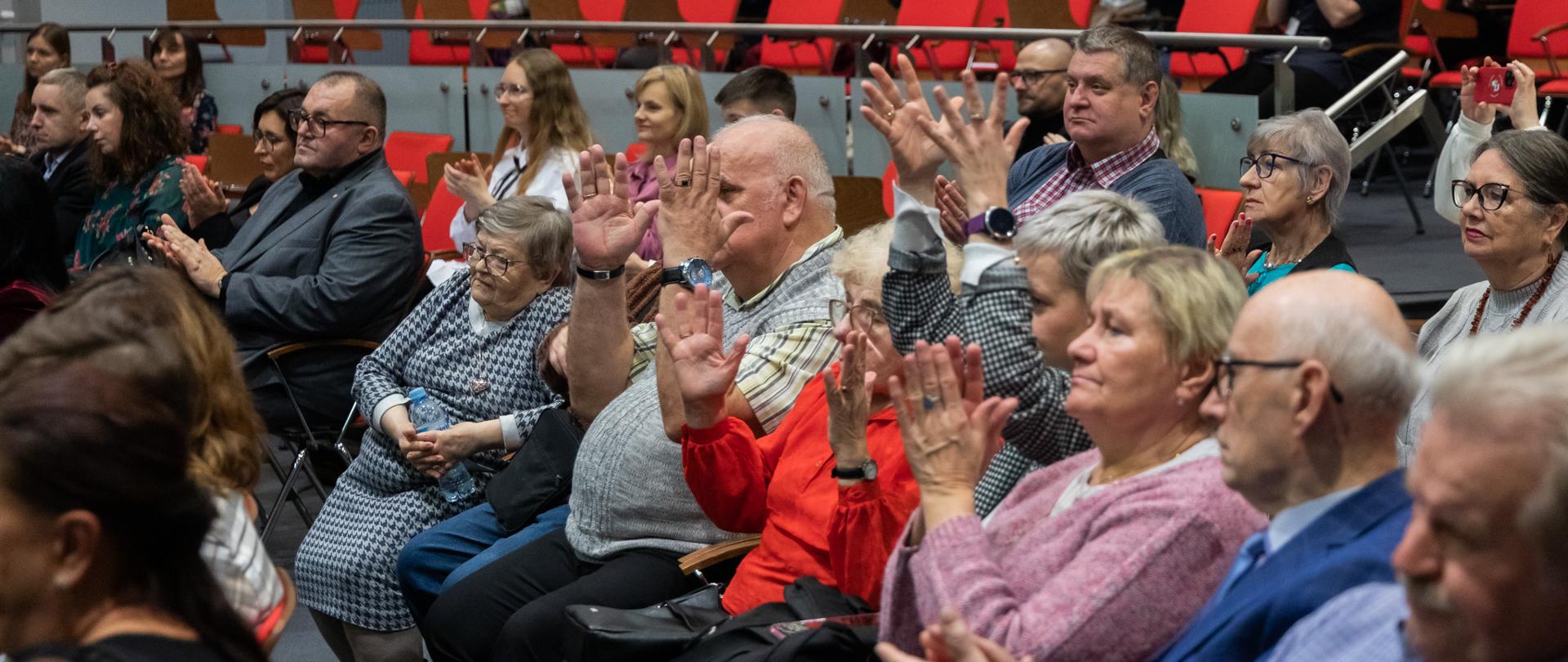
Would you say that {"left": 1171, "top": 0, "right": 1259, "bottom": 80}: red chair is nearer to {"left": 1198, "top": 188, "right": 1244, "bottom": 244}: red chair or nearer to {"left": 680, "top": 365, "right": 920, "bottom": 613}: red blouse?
{"left": 1198, "top": 188, "right": 1244, "bottom": 244}: red chair

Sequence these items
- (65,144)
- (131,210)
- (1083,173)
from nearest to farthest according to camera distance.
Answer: (1083,173), (131,210), (65,144)

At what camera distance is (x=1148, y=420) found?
1.75m

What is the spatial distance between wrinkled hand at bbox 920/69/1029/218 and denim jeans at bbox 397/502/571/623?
1.11m

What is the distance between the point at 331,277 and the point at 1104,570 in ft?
8.74

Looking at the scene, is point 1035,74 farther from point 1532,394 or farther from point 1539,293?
point 1532,394

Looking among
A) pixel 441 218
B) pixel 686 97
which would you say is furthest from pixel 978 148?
pixel 441 218

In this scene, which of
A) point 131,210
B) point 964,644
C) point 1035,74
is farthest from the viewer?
point 131,210

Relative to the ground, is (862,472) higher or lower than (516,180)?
higher

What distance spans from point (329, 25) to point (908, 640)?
22.7 ft

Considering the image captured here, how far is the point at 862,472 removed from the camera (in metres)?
2.11

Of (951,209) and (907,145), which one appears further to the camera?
(951,209)

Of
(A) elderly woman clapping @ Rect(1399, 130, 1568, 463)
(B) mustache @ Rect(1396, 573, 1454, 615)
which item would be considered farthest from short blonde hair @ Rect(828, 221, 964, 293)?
(B) mustache @ Rect(1396, 573, 1454, 615)

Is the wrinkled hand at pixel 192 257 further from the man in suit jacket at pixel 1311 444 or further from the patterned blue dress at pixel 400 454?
the man in suit jacket at pixel 1311 444

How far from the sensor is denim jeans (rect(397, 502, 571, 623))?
9.59 feet
